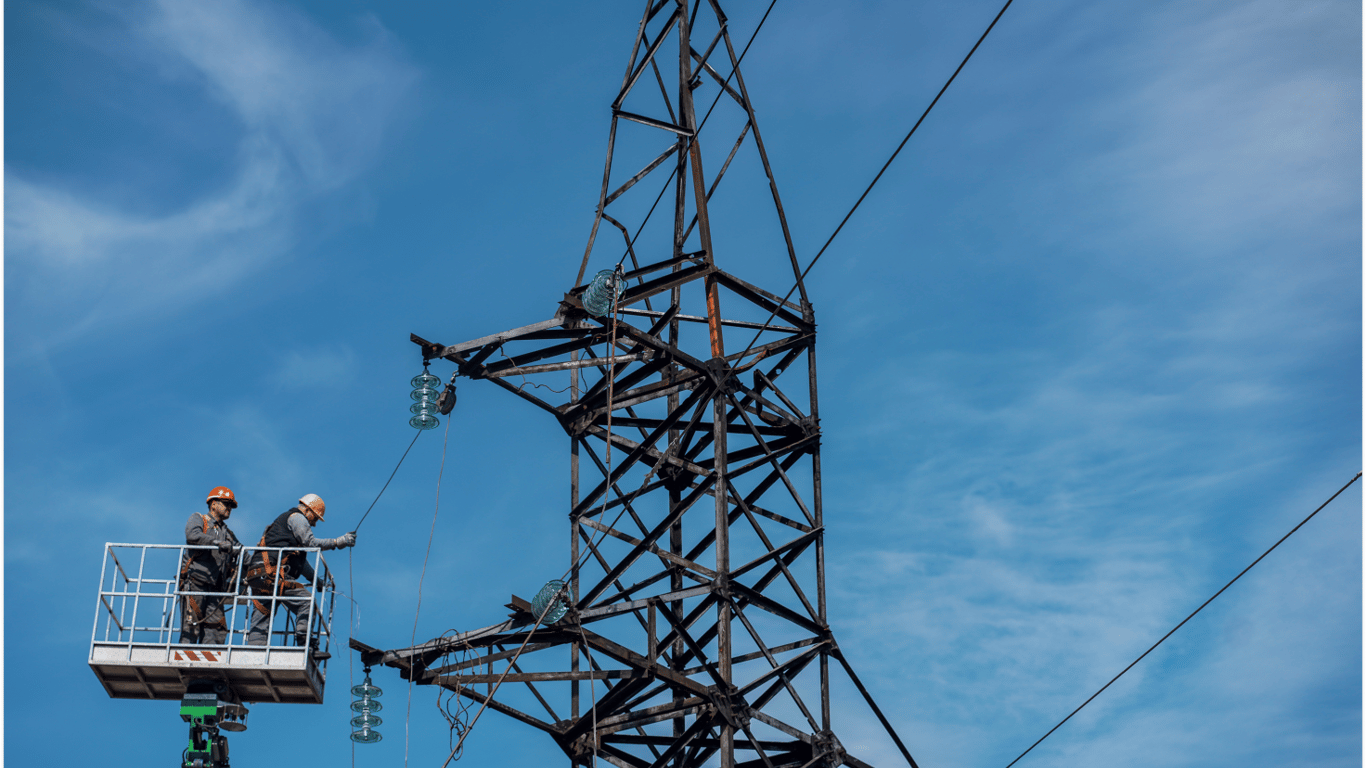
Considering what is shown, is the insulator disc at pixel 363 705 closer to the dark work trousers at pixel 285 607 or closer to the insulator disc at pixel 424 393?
the dark work trousers at pixel 285 607

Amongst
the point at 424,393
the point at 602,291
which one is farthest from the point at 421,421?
the point at 602,291

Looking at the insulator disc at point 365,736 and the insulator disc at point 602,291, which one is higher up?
the insulator disc at point 602,291

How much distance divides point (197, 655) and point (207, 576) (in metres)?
1.12

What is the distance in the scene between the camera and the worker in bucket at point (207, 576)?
23.4m

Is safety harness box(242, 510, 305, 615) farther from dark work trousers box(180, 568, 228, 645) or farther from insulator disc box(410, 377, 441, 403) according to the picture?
insulator disc box(410, 377, 441, 403)

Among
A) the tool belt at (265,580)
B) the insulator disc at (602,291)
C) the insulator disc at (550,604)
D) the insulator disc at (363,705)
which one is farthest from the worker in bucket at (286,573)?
the insulator disc at (602,291)

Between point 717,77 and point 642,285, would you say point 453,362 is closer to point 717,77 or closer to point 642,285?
point 642,285

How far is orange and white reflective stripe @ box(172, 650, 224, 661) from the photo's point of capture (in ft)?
75.7

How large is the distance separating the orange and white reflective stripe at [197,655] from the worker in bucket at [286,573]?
0.56 m

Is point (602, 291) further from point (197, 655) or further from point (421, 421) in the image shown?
point (197, 655)

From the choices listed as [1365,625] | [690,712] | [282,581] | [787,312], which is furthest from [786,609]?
[1365,625]

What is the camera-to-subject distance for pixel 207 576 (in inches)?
933

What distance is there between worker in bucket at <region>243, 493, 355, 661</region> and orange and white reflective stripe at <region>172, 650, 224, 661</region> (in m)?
0.56

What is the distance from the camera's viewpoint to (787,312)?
2873 cm
